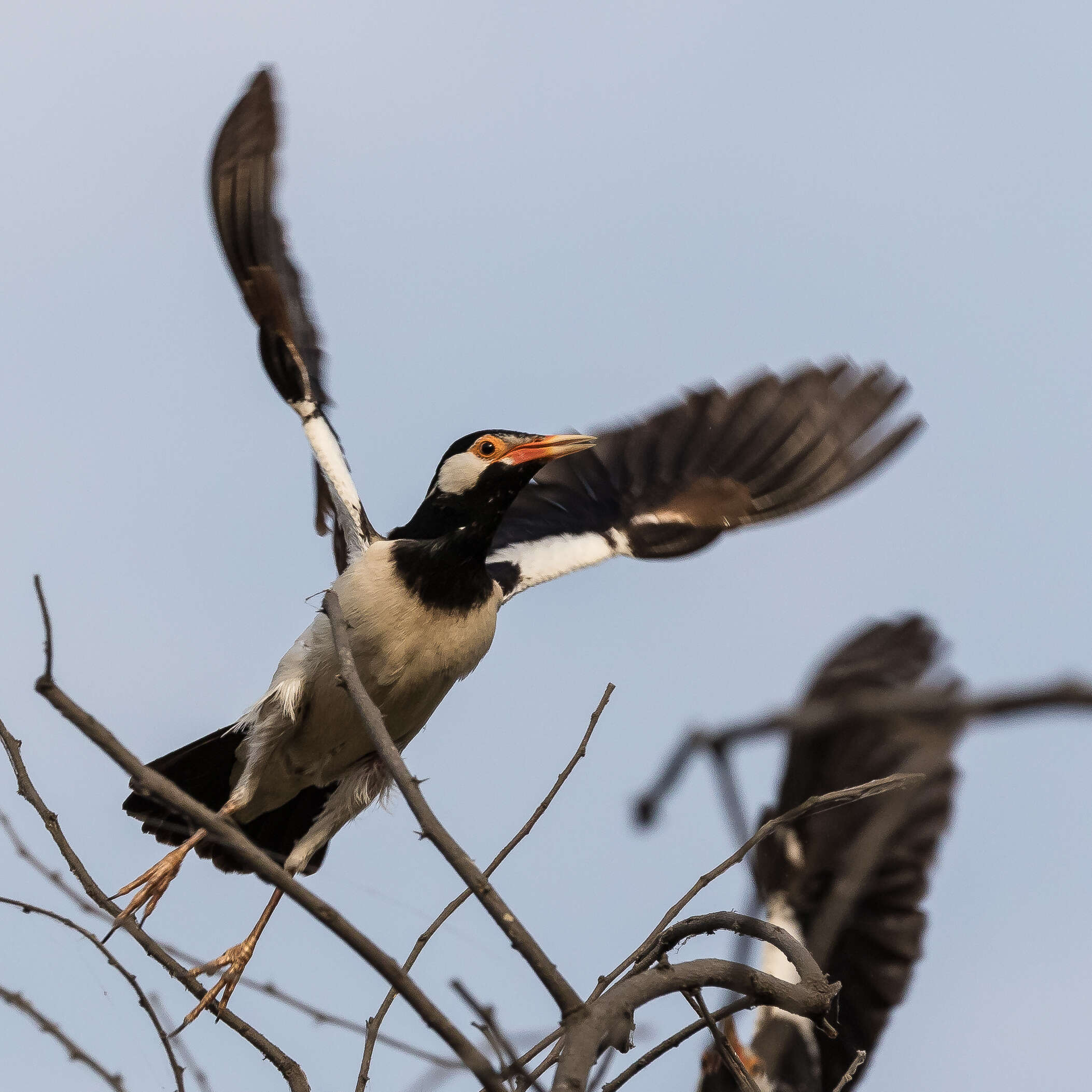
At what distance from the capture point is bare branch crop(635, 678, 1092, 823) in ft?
2.63

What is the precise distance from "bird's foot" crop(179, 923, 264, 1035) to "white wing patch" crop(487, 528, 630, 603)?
Answer: 1.83 metres

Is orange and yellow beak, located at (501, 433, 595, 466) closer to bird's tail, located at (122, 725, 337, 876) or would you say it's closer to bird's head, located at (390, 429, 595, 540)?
bird's head, located at (390, 429, 595, 540)

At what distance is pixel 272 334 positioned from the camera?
5.36m

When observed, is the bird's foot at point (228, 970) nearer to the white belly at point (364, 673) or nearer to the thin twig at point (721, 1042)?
the white belly at point (364, 673)

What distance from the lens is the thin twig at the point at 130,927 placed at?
320cm

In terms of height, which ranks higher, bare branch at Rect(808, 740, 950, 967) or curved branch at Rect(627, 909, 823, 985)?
bare branch at Rect(808, 740, 950, 967)

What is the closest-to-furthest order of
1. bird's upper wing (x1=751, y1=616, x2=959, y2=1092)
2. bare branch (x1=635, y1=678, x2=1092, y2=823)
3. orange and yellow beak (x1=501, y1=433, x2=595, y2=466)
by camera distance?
bare branch (x1=635, y1=678, x2=1092, y2=823)
orange and yellow beak (x1=501, y1=433, x2=595, y2=466)
bird's upper wing (x1=751, y1=616, x2=959, y2=1092)

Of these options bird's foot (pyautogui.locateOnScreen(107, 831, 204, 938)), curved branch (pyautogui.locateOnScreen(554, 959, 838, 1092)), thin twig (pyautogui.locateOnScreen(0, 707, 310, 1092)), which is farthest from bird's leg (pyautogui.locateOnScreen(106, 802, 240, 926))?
curved branch (pyautogui.locateOnScreen(554, 959, 838, 1092))

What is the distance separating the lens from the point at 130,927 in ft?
10.5

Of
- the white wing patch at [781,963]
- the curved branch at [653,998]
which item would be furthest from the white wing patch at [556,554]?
the curved branch at [653,998]

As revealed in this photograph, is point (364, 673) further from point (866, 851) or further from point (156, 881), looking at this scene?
point (866, 851)

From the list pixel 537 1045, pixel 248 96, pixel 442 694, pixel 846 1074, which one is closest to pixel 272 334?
A: pixel 248 96

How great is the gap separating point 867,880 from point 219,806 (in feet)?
9.13

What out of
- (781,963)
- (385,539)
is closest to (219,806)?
(385,539)
